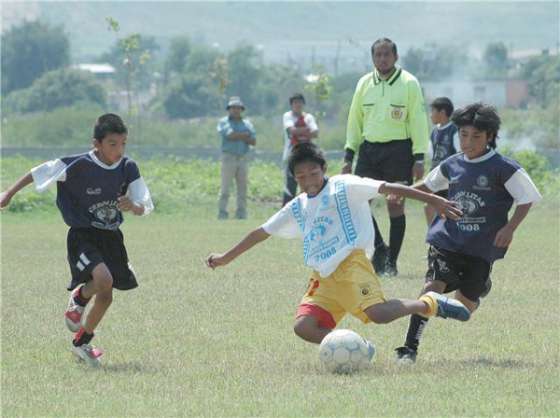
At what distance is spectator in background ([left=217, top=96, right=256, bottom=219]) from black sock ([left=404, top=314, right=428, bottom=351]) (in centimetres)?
1309

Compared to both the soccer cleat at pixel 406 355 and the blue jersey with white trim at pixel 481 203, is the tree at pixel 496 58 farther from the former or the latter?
the soccer cleat at pixel 406 355

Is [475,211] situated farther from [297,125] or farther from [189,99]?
[189,99]

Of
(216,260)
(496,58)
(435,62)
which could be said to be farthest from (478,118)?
(496,58)

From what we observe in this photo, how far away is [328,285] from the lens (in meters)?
8.53

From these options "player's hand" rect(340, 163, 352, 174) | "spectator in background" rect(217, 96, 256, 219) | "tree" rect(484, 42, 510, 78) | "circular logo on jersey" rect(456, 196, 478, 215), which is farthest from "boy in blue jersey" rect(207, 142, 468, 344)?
"tree" rect(484, 42, 510, 78)

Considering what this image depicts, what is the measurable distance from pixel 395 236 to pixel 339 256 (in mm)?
4825

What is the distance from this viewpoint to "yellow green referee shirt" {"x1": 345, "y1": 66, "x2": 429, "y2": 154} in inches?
505

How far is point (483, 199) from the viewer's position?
881cm

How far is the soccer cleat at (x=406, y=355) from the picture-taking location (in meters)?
8.56

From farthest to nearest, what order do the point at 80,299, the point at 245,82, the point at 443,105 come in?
the point at 245,82
the point at 443,105
the point at 80,299

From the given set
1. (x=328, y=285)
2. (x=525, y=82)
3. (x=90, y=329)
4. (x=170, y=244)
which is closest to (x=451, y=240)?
(x=328, y=285)

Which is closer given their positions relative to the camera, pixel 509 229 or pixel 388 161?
pixel 509 229

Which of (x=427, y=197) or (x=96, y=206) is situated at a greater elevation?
(x=427, y=197)

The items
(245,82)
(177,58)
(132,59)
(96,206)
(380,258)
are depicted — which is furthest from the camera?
(177,58)
